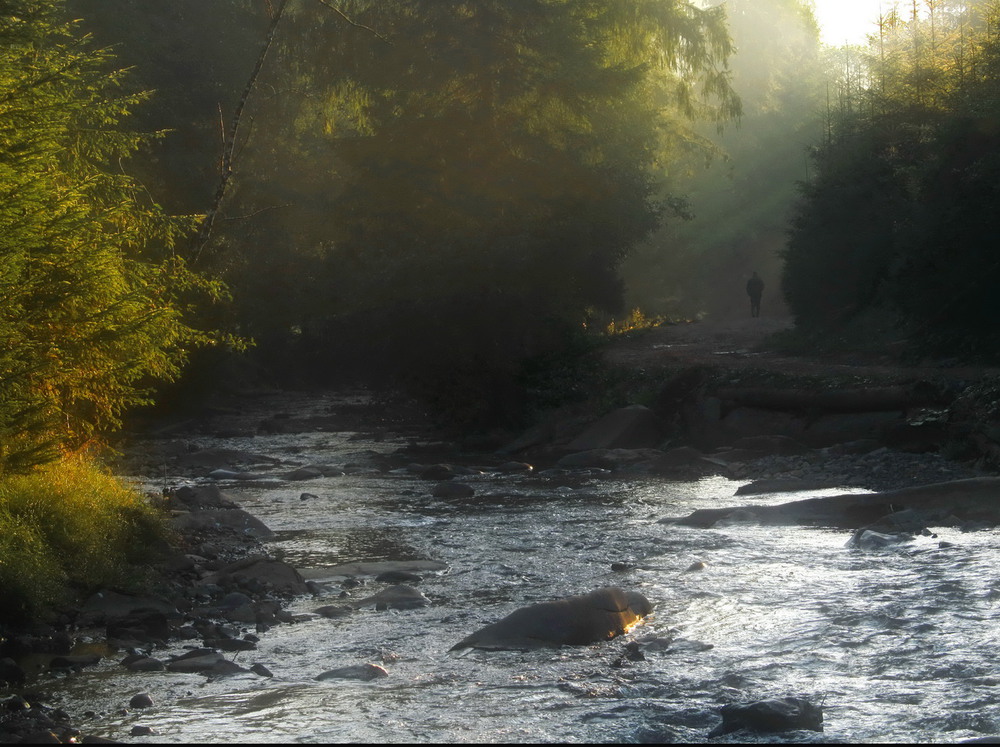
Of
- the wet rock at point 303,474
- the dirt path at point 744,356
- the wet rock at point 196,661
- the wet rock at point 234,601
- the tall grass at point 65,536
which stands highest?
the dirt path at point 744,356

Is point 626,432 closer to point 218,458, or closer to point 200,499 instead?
point 218,458

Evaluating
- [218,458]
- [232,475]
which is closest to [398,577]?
[232,475]

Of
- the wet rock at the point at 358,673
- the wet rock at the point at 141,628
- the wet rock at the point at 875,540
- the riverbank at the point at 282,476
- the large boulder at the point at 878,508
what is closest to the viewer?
the wet rock at the point at 358,673

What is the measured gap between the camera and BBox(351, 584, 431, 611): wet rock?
439 inches

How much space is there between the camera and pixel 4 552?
10141 millimetres

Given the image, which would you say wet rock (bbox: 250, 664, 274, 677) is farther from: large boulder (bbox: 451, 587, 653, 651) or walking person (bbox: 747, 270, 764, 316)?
walking person (bbox: 747, 270, 764, 316)

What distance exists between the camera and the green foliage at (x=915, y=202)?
23672mm

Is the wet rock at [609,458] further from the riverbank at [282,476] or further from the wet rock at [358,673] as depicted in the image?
the wet rock at [358,673]

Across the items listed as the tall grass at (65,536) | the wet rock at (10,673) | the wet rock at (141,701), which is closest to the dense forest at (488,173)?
the tall grass at (65,536)

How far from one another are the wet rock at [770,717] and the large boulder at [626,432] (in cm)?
1644

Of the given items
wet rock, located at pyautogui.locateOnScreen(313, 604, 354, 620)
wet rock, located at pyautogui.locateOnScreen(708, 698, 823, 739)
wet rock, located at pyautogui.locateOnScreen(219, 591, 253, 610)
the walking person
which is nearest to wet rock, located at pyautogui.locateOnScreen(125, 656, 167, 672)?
wet rock, located at pyautogui.locateOnScreen(219, 591, 253, 610)

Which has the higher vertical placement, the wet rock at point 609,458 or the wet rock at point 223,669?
the wet rock at point 223,669

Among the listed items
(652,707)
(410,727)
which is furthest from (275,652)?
(652,707)

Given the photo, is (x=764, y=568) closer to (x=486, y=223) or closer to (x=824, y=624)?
(x=824, y=624)
